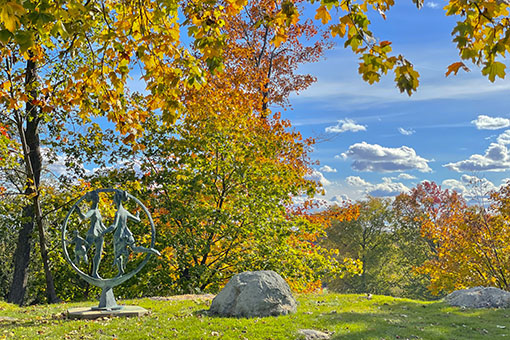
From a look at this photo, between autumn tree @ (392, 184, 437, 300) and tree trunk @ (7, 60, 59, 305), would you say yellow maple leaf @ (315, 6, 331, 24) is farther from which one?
autumn tree @ (392, 184, 437, 300)

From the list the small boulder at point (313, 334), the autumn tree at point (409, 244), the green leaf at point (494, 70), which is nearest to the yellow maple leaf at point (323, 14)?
the green leaf at point (494, 70)

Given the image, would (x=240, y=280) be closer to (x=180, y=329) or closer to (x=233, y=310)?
(x=233, y=310)

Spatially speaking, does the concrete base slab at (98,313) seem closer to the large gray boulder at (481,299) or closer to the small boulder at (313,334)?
the small boulder at (313,334)

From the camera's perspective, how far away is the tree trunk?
44.8 ft

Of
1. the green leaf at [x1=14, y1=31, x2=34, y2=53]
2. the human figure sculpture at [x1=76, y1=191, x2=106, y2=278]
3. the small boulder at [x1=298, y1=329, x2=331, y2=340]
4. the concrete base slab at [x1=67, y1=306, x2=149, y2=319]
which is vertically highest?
the green leaf at [x1=14, y1=31, x2=34, y2=53]

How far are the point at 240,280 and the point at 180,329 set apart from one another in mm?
2141

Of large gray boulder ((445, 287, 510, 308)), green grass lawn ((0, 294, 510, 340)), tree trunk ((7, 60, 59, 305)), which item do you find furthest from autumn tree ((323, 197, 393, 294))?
tree trunk ((7, 60, 59, 305))

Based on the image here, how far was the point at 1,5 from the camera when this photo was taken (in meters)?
3.81

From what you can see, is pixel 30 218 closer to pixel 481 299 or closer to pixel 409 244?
pixel 481 299

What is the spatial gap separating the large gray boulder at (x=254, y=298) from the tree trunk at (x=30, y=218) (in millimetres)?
7168

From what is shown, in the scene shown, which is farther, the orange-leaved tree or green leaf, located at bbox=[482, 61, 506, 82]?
the orange-leaved tree

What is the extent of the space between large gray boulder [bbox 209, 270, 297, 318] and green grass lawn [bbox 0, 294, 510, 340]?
415 millimetres

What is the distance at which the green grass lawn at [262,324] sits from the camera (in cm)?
809

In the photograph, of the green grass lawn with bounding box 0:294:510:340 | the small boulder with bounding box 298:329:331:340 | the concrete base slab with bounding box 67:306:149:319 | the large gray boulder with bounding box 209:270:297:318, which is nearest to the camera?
the small boulder with bounding box 298:329:331:340
